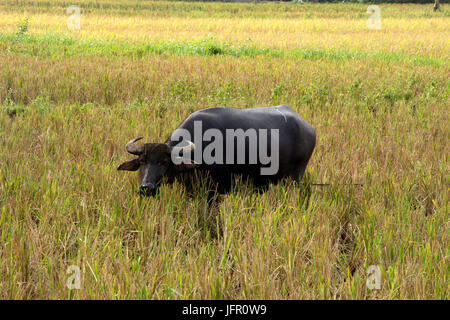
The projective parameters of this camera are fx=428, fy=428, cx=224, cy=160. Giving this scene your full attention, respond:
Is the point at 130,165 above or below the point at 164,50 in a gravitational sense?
below

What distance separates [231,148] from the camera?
3.05 m

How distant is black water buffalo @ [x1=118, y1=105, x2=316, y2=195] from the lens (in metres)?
2.72

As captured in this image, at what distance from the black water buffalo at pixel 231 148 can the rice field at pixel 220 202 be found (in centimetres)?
16

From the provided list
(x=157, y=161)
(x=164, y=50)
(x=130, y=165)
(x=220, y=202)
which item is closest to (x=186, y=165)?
(x=157, y=161)

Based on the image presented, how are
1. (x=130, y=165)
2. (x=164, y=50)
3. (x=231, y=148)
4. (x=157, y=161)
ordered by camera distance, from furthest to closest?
1. (x=164, y=50)
2. (x=231, y=148)
3. (x=130, y=165)
4. (x=157, y=161)

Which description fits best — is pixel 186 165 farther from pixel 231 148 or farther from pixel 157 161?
pixel 231 148

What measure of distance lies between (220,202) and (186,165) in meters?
0.50

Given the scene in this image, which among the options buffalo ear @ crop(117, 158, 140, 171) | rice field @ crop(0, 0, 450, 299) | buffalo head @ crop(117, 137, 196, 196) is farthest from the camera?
buffalo ear @ crop(117, 158, 140, 171)

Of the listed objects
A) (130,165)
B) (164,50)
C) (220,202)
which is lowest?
(220,202)

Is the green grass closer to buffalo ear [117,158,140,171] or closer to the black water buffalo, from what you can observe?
the black water buffalo

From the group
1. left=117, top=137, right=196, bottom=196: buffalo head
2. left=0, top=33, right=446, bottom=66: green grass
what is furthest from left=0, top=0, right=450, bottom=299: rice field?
left=0, top=33, right=446, bottom=66: green grass

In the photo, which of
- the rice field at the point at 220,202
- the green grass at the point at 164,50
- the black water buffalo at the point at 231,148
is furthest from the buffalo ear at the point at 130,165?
the green grass at the point at 164,50

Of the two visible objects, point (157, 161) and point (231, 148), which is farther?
point (231, 148)
